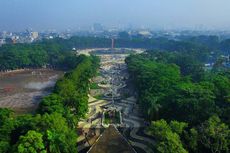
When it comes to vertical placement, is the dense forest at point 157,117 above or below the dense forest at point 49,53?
above

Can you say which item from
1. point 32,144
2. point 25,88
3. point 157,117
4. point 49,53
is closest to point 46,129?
point 32,144

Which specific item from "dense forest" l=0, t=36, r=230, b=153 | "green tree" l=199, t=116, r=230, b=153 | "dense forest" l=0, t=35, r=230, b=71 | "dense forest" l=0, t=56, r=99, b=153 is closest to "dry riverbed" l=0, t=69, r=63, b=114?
"dense forest" l=0, t=35, r=230, b=71

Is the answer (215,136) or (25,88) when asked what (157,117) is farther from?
(25,88)

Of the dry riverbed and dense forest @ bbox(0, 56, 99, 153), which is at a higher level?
dense forest @ bbox(0, 56, 99, 153)

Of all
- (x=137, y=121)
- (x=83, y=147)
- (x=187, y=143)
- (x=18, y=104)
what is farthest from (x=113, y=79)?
(x=187, y=143)

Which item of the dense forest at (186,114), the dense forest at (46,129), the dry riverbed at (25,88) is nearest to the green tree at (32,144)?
the dense forest at (46,129)

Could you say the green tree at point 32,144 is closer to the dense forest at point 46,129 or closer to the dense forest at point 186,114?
the dense forest at point 46,129

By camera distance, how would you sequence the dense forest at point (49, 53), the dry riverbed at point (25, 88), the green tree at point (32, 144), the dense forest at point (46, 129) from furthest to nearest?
the dense forest at point (49, 53)
the dry riverbed at point (25, 88)
the dense forest at point (46, 129)
the green tree at point (32, 144)

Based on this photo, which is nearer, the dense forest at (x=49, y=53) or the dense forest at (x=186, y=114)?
the dense forest at (x=186, y=114)

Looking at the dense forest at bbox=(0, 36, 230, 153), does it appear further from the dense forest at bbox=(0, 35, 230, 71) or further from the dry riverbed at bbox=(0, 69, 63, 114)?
the dense forest at bbox=(0, 35, 230, 71)

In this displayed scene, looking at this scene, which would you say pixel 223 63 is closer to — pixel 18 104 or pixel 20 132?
pixel 18 104

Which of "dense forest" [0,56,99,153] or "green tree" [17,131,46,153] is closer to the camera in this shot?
"green tree" [17,131,46,153]
